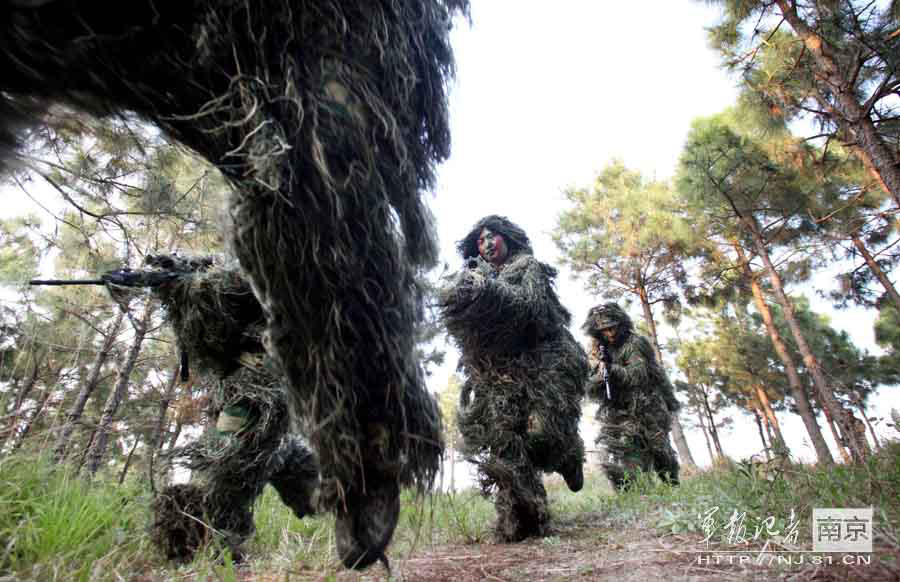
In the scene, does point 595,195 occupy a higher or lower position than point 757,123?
higher

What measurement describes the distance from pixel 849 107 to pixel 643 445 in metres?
4.11

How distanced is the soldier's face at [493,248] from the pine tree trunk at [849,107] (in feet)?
12.5

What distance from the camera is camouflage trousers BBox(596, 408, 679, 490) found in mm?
4598

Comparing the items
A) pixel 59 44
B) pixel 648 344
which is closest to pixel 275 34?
pixel 59 44

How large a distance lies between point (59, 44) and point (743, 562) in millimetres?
2391

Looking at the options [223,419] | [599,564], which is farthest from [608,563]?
[223,419]

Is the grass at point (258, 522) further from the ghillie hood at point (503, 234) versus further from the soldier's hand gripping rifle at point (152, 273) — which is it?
the ghillie hood at point (503, 234)

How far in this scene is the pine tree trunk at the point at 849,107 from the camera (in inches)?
169

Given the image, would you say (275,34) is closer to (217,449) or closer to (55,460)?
(217,449)

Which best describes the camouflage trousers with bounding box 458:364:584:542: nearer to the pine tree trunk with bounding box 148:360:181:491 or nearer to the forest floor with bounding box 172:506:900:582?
the forest floor with bounding box 172:506:900:582

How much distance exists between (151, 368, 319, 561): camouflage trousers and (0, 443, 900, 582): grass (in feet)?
0.34

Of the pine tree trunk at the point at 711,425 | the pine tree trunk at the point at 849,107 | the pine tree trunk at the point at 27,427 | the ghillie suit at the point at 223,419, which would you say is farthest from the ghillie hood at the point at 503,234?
the pine tree trunk at the point at 711,425

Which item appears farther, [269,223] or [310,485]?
[310,485]

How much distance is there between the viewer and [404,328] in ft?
3.73
